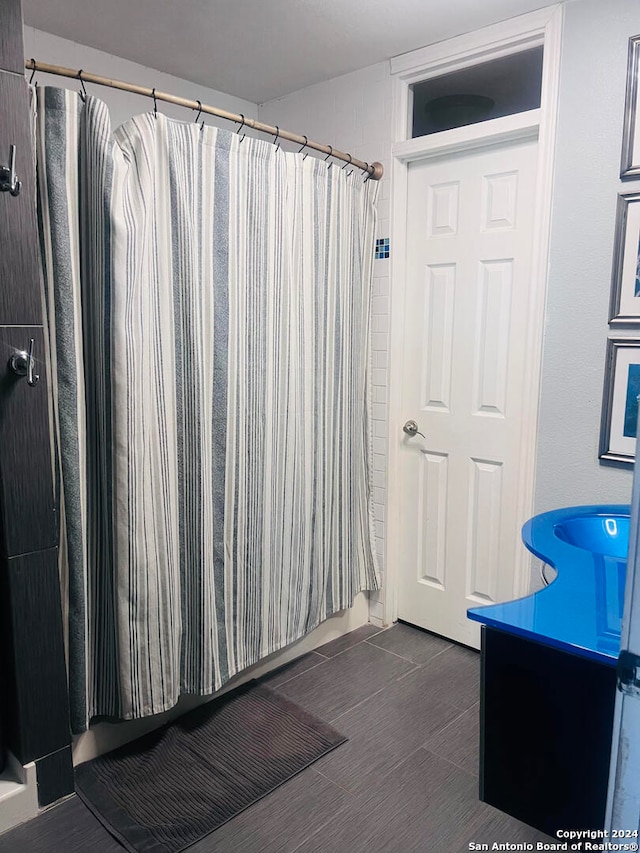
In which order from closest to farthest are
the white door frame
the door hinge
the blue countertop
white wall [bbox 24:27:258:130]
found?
the door hinge → the blue countertop → the white door frame → white wall [bbox 24:27:258:130]

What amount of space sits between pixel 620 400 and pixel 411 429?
90 cm

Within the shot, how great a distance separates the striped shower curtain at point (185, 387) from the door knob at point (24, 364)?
0.09m

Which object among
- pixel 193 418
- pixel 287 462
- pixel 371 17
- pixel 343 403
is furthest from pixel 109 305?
pixel 371 17

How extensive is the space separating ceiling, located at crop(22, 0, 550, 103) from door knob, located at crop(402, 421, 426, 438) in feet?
4.86

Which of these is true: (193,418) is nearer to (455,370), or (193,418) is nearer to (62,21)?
(455,370)

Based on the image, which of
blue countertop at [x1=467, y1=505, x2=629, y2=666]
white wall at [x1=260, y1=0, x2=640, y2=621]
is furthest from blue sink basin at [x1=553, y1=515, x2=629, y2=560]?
white wall at [x1=260, y1=0, x2=640, y2=621]

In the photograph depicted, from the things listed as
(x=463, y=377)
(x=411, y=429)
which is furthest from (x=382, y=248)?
(x=411, y=429)

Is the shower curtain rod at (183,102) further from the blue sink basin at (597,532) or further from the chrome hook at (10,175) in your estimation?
the blue sink basin at (597,532)

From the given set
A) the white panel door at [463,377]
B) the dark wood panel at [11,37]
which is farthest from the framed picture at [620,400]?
the dark wood panel at [11,37]

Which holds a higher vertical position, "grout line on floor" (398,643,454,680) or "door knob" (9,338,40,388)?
"door knob" (9,338,40,388)

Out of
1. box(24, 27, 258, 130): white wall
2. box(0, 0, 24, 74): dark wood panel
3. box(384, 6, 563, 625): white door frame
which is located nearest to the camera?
box(0, 0, 24, 74): dark wood panel

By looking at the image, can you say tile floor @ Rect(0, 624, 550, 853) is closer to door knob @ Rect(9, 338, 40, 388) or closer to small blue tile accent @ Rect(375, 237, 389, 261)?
door knob @ Rect(9, 338, 40, 388)

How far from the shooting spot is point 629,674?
65 centimetres

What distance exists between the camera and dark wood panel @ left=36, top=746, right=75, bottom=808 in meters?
1.70
